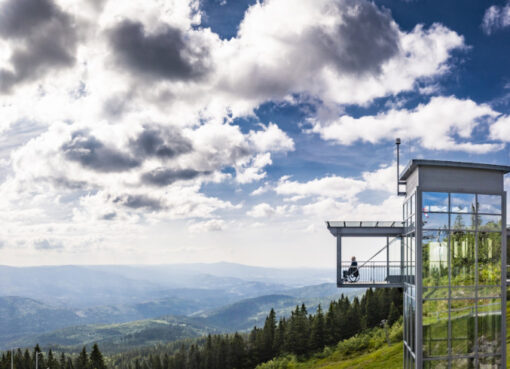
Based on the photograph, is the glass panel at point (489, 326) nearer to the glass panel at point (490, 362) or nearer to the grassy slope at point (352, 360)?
the glass panel at point (490, 362)

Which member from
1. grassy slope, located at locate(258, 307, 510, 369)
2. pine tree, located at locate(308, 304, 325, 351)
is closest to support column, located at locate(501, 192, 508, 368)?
grassy slope, located at locate(258, 307, 510, 369)

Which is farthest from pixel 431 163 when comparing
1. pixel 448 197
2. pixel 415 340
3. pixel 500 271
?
pixel 415 340

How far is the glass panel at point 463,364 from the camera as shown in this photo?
22.8 metres

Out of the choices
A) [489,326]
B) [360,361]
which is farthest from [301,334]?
[489,326]

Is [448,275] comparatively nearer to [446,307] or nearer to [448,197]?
[446,307]

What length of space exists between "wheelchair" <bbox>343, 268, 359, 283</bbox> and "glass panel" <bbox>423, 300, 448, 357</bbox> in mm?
4966

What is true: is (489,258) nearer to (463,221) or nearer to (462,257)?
(462,257)

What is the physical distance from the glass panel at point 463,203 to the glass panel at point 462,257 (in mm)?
1173

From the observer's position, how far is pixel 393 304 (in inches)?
3159

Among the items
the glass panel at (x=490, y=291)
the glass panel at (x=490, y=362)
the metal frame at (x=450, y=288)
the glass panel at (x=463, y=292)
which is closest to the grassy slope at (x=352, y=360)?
the glass panel at (x=490, y=362)

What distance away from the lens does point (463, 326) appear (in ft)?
75.2

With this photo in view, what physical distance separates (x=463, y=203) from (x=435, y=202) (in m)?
1.55

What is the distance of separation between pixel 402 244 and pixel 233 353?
245ft

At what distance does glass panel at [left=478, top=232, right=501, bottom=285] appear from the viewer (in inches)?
922
